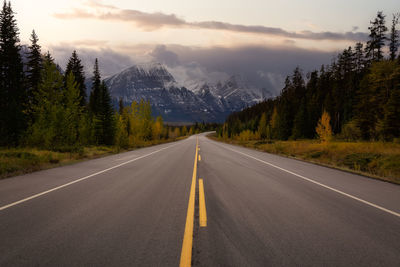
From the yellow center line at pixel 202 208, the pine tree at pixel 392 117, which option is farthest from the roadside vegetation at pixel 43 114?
the pine tree at pixel 392 117

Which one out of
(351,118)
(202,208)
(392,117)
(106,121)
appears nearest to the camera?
(202,208)

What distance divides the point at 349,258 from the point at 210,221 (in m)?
2.24

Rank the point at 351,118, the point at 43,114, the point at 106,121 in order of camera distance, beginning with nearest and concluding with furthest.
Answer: the point at 43,114 < the point at 106,121 < the point at 351,118

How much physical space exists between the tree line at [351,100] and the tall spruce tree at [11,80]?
35.9 metres

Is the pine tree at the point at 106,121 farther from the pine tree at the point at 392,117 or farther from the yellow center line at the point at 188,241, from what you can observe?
the pine tree at the point at 392,117

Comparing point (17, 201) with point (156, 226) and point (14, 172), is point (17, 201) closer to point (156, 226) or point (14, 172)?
point (156, 226)

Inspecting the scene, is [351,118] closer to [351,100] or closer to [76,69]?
[351,100]

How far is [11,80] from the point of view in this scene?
2842 cm

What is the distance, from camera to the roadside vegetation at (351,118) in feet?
51.8

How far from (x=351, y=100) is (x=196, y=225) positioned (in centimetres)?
5956

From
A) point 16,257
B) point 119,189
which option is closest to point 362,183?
point 119,189

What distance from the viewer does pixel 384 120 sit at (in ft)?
109

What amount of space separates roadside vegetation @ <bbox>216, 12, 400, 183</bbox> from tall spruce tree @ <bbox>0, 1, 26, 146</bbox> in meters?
29.6

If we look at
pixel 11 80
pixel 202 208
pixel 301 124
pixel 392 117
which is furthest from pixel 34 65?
pixel 301 124
